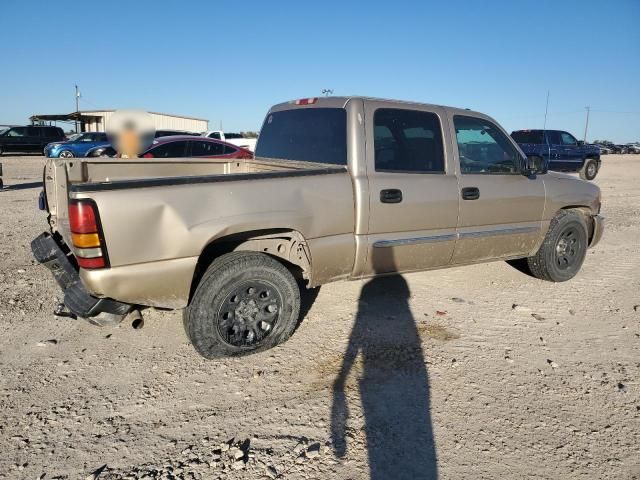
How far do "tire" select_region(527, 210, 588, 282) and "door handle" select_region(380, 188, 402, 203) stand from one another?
224 centimetres

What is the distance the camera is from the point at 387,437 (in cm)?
266

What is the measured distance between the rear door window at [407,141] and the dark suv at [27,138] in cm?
2793

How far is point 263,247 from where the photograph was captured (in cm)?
363

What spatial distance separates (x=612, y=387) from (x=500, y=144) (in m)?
2.50

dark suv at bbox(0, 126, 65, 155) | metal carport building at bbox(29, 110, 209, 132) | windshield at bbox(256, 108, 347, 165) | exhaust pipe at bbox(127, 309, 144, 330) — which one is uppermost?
metal carport building at bbox(29, 110, 209, 132)

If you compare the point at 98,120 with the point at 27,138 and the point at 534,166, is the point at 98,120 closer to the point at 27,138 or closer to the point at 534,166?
the point at 27,138

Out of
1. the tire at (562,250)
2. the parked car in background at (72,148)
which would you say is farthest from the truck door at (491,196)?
Answer: the parked car in background at (72,148)

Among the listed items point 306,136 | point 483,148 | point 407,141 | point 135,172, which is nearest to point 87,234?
point 135,172

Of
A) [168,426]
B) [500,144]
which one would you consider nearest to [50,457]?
[168,426]

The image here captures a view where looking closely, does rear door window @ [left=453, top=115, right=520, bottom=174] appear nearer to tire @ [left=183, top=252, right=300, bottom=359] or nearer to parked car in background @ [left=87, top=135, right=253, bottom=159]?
tire @ [left=183, top=252, right=300, bottom=359]

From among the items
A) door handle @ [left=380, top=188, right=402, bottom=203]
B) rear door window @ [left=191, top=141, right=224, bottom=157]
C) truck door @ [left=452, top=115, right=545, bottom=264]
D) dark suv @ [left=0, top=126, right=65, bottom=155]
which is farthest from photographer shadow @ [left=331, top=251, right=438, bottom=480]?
dark suv @ [left=0, top=126, right=65, bottom=155]

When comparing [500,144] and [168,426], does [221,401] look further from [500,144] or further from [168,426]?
[500,144]

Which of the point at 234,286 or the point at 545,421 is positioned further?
the point at 234,286

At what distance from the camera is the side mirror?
15.5 ft
